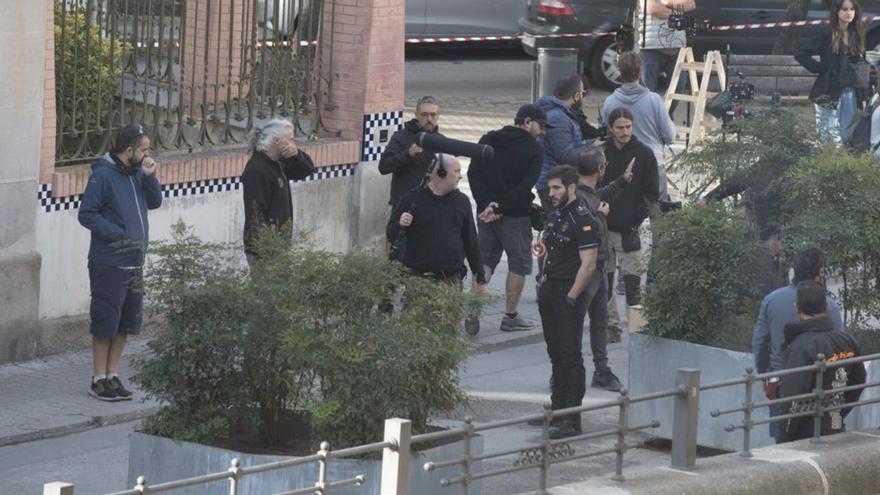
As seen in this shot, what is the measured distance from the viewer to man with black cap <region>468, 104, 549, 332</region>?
39.9 feet

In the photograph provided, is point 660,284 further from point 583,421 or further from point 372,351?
point 372,351

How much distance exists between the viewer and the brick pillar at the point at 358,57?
13.6m

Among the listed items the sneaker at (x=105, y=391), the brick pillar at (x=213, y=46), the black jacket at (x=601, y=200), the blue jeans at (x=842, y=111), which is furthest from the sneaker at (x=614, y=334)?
the sneaker at (x=105, y=391)

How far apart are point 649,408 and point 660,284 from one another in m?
0.71

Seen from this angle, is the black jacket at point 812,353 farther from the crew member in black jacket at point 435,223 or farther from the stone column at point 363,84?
the stone column at point 363,84

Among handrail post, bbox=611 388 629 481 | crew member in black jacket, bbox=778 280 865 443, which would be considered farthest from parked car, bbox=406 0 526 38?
handrail post, bbox=611 388 629 481

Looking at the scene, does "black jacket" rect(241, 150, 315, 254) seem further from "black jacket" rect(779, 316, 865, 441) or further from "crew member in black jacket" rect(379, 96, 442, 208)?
"black jacket" rect(779, 316, 865, 441)

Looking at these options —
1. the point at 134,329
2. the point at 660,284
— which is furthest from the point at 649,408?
the point at 134,329

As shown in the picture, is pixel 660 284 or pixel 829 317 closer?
pixel 829 317

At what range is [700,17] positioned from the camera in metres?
20.9

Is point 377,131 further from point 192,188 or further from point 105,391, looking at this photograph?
point 105,391

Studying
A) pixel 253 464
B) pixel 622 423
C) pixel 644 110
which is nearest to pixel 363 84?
pixel 644 110

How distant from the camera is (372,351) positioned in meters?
7.47

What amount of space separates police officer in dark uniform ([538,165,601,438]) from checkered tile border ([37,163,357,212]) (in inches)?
132
